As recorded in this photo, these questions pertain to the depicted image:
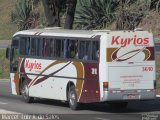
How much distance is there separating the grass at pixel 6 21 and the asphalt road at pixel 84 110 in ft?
102

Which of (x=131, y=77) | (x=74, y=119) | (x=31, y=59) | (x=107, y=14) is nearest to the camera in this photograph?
(x=74, y=119)

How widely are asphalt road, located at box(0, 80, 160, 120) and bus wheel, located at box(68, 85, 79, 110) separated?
183 millimetres

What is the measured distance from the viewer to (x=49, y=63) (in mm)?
24828

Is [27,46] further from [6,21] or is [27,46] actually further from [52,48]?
[6,21]

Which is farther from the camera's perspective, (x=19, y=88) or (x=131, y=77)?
(x=19, y=88)

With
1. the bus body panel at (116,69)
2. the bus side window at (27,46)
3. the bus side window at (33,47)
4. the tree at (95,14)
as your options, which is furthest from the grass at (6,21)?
the bus body panel at (116,69)

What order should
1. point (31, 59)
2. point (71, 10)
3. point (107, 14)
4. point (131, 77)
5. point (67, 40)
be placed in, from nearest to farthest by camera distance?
point (131, 77) → point (67, 40) → point (31, 59) → point (71, 10) → point (107, 14)

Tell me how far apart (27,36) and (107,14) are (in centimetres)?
1997

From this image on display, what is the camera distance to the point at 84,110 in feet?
75.9

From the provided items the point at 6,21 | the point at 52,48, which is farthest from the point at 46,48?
the point at 6,21

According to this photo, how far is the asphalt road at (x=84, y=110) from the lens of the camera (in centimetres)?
2077

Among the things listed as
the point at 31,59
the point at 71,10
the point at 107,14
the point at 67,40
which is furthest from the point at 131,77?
the point at 107,14

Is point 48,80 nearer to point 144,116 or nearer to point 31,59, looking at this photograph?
point 31,59

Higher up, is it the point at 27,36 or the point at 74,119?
the point at 27,36
